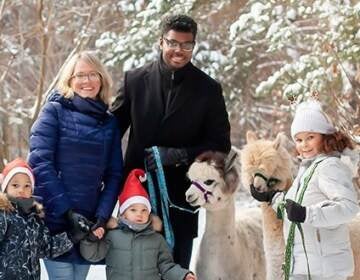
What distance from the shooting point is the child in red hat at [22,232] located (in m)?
3.81

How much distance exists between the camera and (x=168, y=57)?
14.1 ft

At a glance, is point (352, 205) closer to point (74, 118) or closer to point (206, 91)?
point (206, 91)

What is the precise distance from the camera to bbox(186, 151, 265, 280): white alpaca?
4.37 m

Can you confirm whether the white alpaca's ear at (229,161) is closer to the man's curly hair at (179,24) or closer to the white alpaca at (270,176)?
the white alpaca at (270,176)

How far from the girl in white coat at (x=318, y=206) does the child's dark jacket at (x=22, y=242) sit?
47.6 inches

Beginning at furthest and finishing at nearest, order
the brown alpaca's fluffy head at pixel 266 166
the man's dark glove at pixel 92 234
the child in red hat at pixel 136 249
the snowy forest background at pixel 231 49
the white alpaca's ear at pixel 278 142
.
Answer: the snowy forest background at pixel 231 49 → the white alpaca's ear at pixel 278 142 → the brown alpaca's fluffy head at pixel 266 166 → the child in red hat at pixel 136 249 → the man's dark glove at pixel 92 234

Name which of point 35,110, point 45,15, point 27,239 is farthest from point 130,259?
point 45,15

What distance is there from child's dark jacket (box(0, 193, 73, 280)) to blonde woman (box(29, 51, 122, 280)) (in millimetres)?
84

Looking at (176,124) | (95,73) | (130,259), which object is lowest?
(130,259)

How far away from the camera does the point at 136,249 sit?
4.08m

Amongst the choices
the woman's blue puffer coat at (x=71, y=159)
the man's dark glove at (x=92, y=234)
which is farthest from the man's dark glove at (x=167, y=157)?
the man's dark glove at (x=92, y=234)

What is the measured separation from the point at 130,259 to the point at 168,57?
1.18 m

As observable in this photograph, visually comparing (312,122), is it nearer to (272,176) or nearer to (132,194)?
(272,176)

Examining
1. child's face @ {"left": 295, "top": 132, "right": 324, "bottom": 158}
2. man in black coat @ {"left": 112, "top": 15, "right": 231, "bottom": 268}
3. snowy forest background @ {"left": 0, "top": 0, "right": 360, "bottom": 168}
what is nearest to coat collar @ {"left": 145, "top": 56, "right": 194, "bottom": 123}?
man in black coat @ {"left": 112, "top": 15, "right": 231, "bottom": 268}
